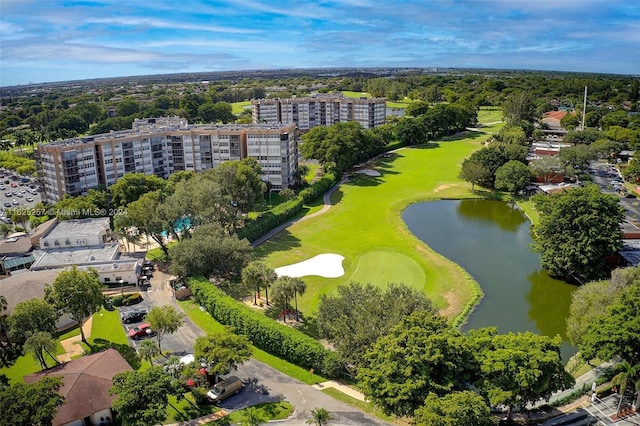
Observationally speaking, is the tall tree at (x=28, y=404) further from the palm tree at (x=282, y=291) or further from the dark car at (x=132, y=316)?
the palm tree at (x=282, y=291)

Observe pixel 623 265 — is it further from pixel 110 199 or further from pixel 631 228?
pixel 110 199

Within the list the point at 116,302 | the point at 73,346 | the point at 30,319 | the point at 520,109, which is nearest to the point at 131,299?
the point at 116,302

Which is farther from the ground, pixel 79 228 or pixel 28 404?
pixel 79 228

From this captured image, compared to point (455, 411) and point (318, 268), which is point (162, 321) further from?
point (455, 411)

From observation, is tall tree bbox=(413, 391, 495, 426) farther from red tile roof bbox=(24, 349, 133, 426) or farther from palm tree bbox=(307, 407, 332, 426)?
red tile roof bbox=(24, 349, 133, 426)

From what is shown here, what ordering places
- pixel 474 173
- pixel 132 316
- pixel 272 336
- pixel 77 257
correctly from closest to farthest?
pixel 272 336 < pixel 132 316 < pixel 77 257 < pixel 474 173

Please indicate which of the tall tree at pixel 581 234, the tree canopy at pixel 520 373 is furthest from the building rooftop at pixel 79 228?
the tall tree at pixel 581 234

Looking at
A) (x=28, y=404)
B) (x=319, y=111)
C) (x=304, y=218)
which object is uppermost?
(x=319, y=111)

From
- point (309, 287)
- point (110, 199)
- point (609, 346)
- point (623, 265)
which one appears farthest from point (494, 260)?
point (110, 199)
